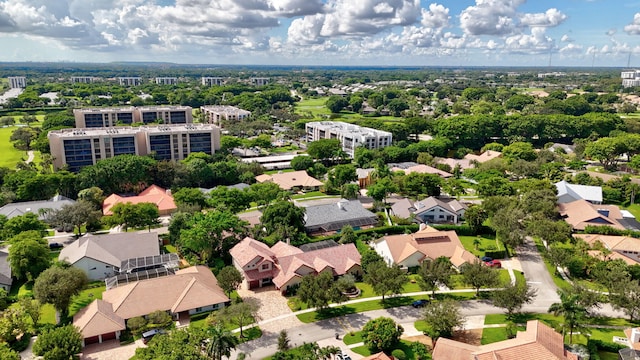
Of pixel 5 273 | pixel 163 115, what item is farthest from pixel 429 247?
pixel 163 115

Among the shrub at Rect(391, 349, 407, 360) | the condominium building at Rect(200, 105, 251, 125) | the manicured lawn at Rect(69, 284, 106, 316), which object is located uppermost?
the condominium building at Rect(200, 105, 251, 125)

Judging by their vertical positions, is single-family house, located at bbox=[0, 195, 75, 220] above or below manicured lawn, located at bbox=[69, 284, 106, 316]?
above

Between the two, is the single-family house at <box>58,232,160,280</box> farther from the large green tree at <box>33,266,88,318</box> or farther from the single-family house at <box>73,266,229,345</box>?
the large green tree at <box>33,266,88,318</box>

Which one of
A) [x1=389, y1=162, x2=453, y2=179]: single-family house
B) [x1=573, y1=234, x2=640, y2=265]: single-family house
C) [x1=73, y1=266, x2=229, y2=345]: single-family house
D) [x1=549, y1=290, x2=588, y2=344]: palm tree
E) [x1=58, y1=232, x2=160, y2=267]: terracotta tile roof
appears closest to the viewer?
[x1=549, y1=290, x2=588, y2=344]: palm tree

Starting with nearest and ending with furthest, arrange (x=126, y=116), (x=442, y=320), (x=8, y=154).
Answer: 1. (x=442, y=320)
2. (x=8, y=154)
3. (x=126, y=116)

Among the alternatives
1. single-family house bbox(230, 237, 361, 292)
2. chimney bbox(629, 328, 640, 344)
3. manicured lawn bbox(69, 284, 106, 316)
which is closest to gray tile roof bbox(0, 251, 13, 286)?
manicured lawn bbox(69, 284, 106, 316)

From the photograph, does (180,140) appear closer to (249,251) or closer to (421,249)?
(249,251)

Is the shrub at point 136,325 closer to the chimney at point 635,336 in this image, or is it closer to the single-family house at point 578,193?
the chimney at point 635,336

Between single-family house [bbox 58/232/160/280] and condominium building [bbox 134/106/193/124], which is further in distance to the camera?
condominium building [bbox 134/106/193/124]
